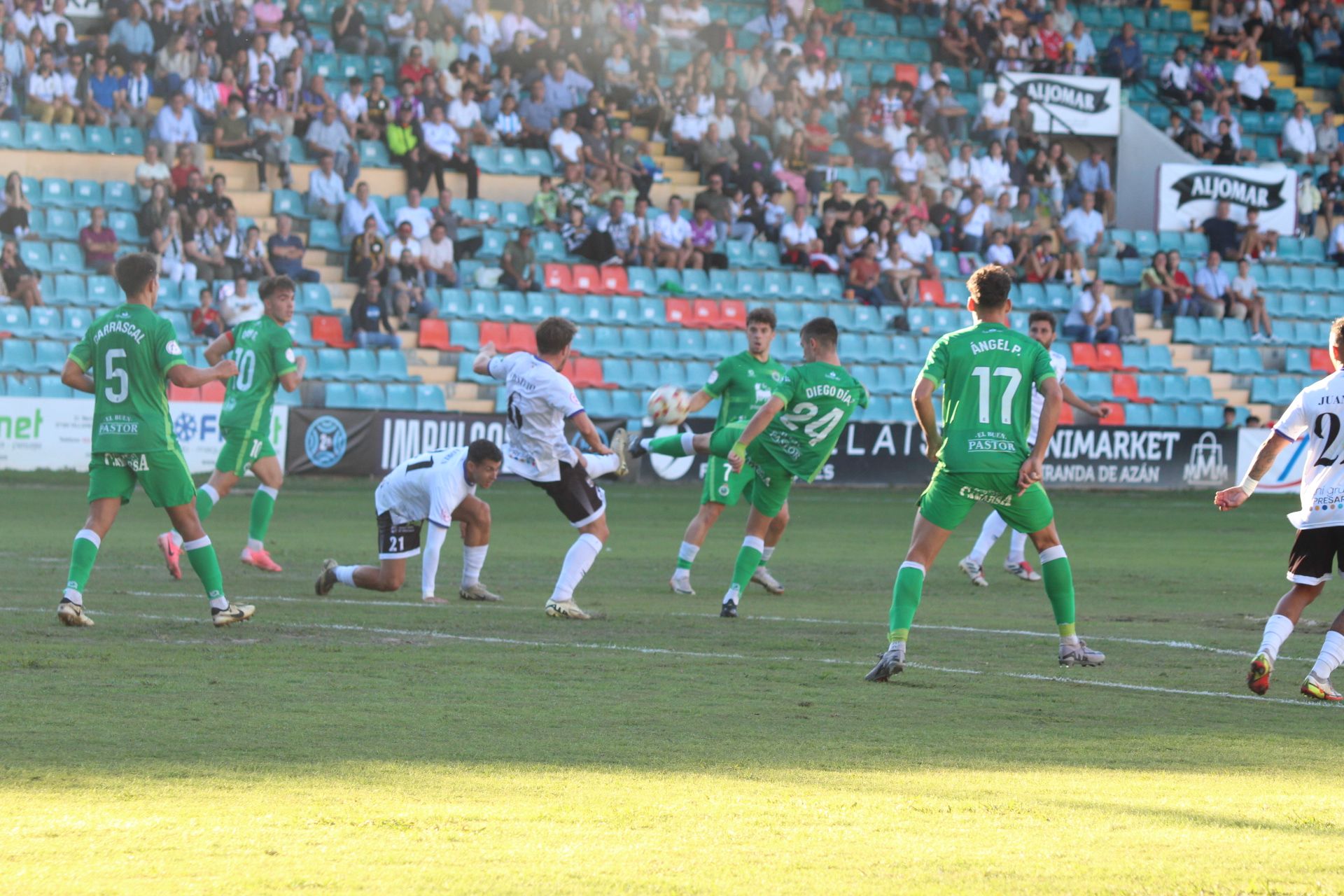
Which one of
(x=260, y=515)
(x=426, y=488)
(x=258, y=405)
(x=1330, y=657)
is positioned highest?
(x=258, y=405)

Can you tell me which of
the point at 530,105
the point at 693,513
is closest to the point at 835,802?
the point at 693,513

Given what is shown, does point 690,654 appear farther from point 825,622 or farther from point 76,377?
point 76,377

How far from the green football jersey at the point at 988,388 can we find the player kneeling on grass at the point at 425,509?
3.47 meters

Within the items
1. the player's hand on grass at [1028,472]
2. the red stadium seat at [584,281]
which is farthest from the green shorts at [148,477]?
the red stadium seat at [584,281]

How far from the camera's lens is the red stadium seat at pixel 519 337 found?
1009 inches

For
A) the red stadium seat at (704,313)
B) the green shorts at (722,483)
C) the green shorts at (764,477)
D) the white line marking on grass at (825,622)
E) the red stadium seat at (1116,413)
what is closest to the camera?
the white line marking on grass at (825,622)

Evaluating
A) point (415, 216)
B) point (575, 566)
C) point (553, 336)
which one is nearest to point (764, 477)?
point (575, 566)

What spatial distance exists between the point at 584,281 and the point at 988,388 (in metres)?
19.5

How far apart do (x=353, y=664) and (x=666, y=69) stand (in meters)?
24.9

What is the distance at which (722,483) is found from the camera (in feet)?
41.2

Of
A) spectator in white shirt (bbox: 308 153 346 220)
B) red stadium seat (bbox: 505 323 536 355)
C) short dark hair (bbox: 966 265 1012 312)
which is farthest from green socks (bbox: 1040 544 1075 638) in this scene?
spectator in white shirt (bbox: 308 153 346 220)

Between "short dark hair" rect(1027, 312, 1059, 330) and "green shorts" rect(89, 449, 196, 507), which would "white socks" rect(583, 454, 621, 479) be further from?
"short dark hair" rect(1027, 312, 1059, 330)

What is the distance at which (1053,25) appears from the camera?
35.5 m

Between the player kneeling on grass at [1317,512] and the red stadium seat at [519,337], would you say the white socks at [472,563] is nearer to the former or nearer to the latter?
the player kneeling on grass at [1317,512]
